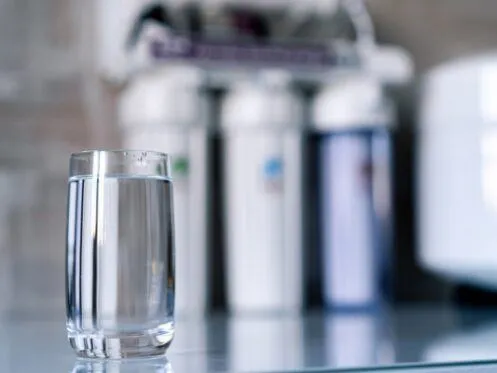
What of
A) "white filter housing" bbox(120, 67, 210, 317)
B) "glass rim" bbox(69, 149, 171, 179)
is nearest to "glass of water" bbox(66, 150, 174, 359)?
"glass rim" bbox(69, 149, 171, 179)

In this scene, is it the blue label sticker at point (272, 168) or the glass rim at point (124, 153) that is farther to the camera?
the blue label sticker at point (272, 168)

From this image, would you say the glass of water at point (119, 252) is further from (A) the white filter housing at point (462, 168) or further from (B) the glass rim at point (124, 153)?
(A) the white filter housing at point (462, 168)

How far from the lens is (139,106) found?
0.73 metres

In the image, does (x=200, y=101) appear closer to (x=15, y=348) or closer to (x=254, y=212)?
(x=254, y=212)

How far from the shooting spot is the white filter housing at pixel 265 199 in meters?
0.74

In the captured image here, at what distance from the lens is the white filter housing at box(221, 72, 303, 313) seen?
0.74 meters

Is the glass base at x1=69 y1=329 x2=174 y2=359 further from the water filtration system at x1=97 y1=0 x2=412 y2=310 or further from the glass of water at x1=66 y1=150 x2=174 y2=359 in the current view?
the water filtration system at x1=97 y1=0 x2=412 y2=310

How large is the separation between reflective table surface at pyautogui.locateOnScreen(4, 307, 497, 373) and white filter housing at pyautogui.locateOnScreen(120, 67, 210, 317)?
0.04 meters

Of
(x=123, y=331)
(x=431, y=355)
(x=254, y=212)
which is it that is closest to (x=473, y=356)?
(x=431, y=355)

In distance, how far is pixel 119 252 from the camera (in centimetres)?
47

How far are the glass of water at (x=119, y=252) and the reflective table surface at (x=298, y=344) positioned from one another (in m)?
0.02

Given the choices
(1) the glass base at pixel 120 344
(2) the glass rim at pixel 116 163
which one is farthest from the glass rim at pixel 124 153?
(1) the glass base at pixel 120 344

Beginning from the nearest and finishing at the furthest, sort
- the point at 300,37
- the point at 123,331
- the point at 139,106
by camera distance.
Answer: the point at 123,331 → the point at 139,106 → the point at 300,37

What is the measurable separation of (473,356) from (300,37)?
0.49 metres
